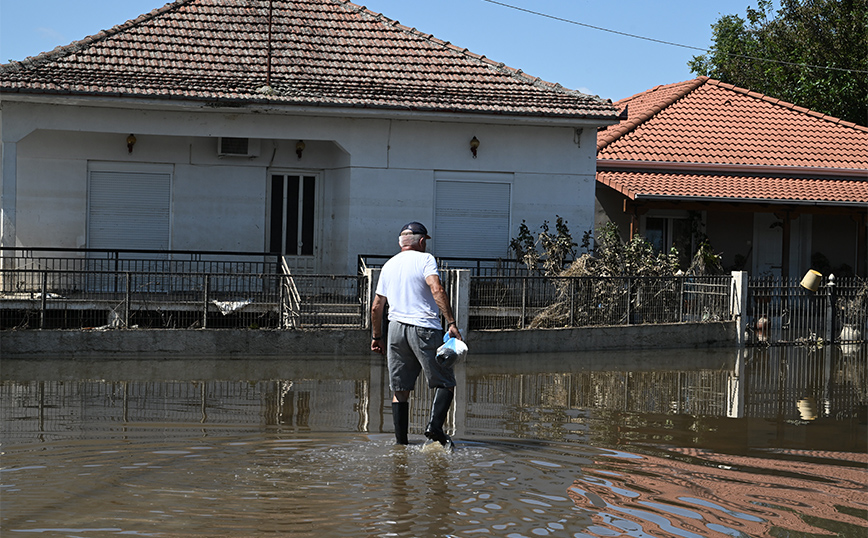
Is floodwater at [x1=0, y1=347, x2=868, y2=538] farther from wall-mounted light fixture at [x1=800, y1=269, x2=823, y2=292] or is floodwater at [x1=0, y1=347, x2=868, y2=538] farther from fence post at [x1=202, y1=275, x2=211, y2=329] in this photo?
wall-mounted light fixture at [x1=800, y1=269, x2=823, y2=292]

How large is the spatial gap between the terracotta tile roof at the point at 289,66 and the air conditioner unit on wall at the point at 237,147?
116cm

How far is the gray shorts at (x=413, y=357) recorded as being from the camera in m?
7.80

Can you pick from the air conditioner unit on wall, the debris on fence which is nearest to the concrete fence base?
the debris on fence

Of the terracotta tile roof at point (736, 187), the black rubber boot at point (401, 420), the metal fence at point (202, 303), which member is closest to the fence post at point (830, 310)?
the terracotta tile roof at point (736, 187)

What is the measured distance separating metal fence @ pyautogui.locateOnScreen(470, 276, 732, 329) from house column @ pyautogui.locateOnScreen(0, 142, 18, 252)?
315 inches

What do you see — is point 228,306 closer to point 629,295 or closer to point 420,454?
point 629,295

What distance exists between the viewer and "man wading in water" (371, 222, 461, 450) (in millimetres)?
7781

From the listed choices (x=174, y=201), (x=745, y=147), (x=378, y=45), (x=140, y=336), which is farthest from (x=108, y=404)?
(x=745, y=147)

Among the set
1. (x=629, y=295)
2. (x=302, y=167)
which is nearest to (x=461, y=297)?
(x=629, y=295)

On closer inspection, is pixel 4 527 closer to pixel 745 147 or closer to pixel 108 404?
pixel 108 404

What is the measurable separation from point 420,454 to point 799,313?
11.7 metres

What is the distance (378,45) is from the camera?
2052 centimetres

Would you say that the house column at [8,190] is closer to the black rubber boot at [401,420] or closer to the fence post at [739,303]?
the black rubber boot at [401,420]

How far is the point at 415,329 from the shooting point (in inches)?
308
